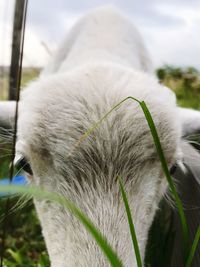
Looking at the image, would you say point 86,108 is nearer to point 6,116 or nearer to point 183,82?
point 6,116

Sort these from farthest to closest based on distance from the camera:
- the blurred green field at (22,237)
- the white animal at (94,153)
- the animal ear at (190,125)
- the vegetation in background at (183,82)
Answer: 1. the vegetation in background at (183,82)
2. the blurred green field at (22,237)
3. the animal ear at (190,125)
4. the white animal at (94,153)

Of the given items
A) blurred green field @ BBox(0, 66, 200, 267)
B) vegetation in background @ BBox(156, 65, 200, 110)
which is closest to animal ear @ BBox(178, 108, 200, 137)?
blurred green field @ BBox(0, 66, 200, 267)

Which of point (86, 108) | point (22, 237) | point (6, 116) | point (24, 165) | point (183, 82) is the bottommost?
point (22, 237)

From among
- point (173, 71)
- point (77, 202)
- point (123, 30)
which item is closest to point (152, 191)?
point (77, 202)

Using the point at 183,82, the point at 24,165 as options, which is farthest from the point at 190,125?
the point at 183,82

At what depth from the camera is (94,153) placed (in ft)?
7.47

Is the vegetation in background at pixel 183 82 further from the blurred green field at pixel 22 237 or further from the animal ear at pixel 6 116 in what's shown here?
the animal ear at pixel 6 116

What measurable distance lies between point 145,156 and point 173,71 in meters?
7.97

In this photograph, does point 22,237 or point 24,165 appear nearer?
point 24,165

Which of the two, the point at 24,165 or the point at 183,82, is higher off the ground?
the point at 24,165

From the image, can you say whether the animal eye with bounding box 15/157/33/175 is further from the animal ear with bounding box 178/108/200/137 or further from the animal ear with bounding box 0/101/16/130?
the animal ear with bounding box 178/108/200/137

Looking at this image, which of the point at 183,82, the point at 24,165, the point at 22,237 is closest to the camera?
the point at 24,165

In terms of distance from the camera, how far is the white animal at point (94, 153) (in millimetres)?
2162

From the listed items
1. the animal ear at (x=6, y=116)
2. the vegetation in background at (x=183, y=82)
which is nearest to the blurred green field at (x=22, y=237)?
the animal ear at (x=6, y=116)
